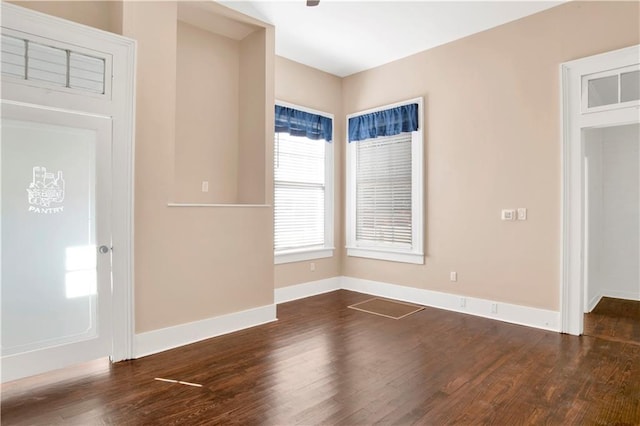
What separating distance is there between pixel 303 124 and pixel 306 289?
2.33 m

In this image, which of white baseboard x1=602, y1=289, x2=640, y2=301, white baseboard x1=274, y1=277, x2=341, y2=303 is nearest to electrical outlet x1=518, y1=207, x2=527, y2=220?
white baseboard x1=602, y1=289, x2=640, y2=301

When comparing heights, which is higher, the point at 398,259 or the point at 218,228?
the point at 218,228

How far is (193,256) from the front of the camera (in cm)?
350

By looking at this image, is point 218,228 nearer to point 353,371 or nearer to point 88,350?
point 88,350

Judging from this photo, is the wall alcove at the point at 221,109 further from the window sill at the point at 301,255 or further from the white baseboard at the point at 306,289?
the white baseboard at the point at 306,289

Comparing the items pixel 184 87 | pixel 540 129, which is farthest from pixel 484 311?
pixel 184 87

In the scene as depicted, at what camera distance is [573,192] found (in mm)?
3650

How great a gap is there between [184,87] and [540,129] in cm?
378

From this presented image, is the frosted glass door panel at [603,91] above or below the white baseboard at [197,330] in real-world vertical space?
above

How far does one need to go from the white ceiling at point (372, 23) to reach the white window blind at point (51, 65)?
59.7 inches

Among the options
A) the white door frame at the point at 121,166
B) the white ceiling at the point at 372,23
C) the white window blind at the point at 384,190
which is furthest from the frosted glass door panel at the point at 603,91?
the white door frame at the point at 121,166

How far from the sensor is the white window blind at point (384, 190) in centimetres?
511

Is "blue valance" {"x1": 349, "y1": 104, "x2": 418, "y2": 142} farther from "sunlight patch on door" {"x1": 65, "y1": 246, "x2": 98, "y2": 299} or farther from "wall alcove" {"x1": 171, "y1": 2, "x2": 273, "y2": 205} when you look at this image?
"sunlight patch on door" {"x1": 65, "y1": 246, "x2": 98, "y2": 299}

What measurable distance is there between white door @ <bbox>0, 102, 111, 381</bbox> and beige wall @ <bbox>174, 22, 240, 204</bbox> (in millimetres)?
1049
